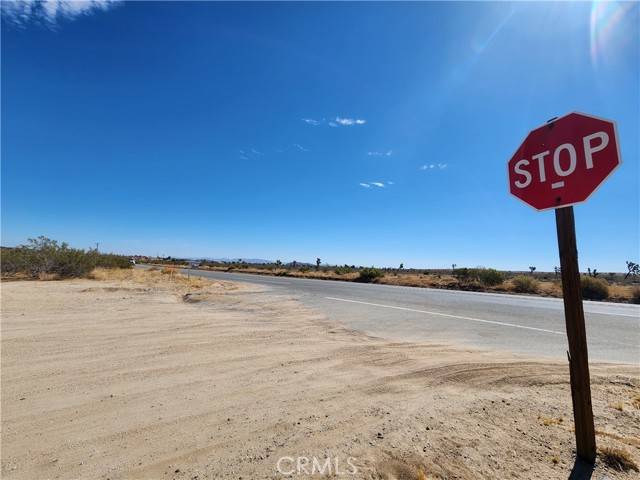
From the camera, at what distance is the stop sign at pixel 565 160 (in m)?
2.08

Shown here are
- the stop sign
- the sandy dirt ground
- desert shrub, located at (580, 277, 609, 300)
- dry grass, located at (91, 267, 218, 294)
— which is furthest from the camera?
desert shrub, located at (580, 277, 609, 300)

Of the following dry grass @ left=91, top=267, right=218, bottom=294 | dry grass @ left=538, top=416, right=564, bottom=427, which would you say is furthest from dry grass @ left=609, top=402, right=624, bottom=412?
dry grass @ left=91, top=267, right=218, bottom=294

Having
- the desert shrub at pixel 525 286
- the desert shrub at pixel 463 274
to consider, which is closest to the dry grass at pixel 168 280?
the desert shrub at pixel 463 274

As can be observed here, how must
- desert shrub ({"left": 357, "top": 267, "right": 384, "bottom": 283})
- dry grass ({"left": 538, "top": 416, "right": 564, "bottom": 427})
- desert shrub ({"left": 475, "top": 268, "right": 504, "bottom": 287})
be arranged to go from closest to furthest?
dry grass ({"left": 538, "top": 416, "right": 564, "bottom": 427})
desert shrub ({"left": 475, "top": 268, "right": 504, "bottom": 287})
desert shrub ({"left": 357, "top": 267, "right": 384, "bottom": 283})

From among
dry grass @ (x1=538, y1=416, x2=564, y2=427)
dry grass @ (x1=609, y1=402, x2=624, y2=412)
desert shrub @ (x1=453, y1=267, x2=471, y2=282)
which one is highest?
desert shrub @ (x1=453, y1=267, x2=471, y2=282)

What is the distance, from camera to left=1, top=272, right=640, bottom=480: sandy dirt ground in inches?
87.0

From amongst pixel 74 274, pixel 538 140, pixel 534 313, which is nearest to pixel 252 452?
pixel 538 140

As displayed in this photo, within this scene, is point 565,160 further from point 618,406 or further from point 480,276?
point 480,276

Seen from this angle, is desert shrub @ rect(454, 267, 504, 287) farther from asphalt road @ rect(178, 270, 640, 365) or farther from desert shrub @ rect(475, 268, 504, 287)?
asphalt road @ rect(178, 270, 640, 365)

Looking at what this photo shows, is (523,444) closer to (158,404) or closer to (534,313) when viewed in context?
(158,404)

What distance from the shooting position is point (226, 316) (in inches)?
312

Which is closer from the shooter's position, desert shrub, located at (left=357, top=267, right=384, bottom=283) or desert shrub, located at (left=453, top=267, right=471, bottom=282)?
desert shrub, located at (left=453, top=267, right=471, bottom=282)

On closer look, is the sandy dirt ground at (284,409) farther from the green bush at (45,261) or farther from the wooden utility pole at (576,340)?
the green bush at (45,261)

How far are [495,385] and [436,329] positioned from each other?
12.0 feet
